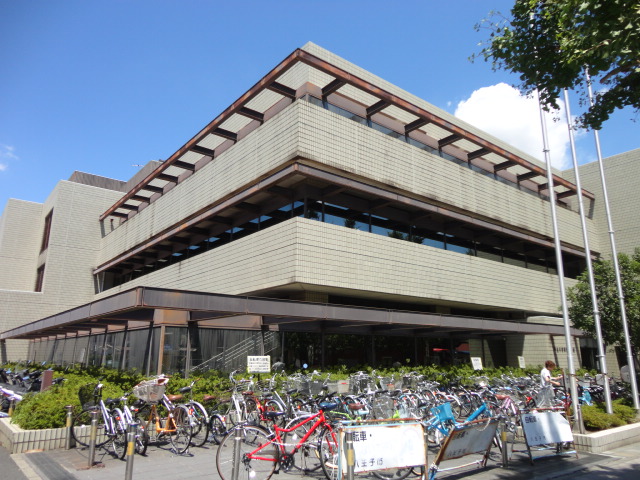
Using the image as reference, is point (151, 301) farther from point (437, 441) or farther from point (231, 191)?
point (231, 191)

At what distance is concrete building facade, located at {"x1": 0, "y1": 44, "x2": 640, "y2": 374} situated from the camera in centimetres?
1694

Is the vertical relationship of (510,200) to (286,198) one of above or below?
above

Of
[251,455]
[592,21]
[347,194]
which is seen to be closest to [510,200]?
[347,194]

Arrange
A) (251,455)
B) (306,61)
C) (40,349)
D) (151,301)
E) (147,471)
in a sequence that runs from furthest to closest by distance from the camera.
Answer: (40,349), (306,61), (151,301), (147,471), (251,455)

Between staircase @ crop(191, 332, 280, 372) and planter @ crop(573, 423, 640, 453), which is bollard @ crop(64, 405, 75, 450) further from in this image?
planter @ crop(573, 423, 640, 453)

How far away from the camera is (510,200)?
2809 centimetres

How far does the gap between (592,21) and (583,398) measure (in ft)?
40.9

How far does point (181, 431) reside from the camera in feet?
29.7

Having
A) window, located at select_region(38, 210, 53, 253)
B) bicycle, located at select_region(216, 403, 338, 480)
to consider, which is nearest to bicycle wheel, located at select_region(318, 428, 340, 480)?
bicycle, located at select_region(216, 403, 338, 480)

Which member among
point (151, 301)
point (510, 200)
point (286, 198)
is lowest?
point (151, 301)

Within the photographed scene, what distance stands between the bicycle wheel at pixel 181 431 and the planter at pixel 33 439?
2.11m

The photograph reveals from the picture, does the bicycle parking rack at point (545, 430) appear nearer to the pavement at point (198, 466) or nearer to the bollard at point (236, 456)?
the pavement at point (198, 466)

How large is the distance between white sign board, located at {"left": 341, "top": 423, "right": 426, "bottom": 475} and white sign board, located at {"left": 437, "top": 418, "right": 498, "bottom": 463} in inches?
24.5

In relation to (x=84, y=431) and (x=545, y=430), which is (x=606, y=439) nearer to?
(x=545, y=430)
